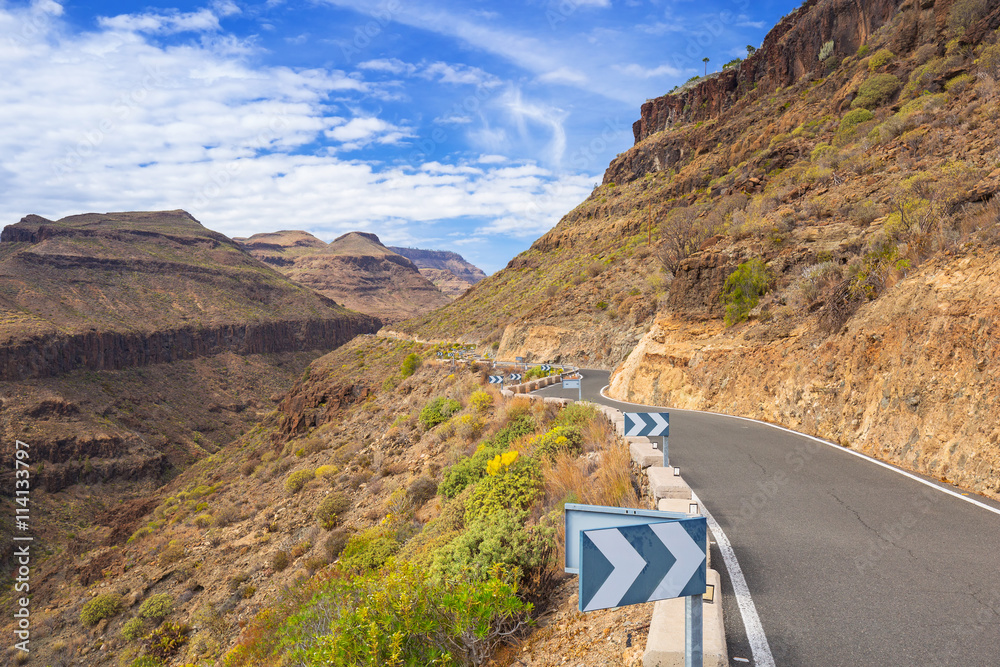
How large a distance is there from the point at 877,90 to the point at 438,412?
97.7 ft

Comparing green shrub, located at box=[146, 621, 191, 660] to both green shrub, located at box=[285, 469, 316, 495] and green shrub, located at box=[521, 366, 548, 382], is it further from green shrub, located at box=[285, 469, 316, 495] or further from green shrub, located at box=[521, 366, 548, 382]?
green shrub, located at box=[521, 366, 548, 382]

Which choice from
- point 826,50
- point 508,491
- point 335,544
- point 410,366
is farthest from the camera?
point 826,50

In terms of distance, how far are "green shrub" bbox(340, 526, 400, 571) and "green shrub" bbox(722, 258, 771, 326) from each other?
13125 millimetres

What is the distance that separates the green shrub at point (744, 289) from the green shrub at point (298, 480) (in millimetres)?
19035

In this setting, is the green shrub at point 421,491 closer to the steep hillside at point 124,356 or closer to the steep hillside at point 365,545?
the steep hillside at point 365,545

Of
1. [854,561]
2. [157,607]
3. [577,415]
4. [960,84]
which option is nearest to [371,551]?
[577,415]

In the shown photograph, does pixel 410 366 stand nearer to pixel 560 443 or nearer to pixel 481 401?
pixel 481 401

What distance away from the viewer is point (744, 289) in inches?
672

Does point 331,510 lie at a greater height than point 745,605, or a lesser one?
lesser

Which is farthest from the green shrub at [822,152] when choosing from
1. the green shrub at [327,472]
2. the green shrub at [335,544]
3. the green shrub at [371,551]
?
the green shrub at [327,472]

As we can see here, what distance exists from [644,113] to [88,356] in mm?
98603

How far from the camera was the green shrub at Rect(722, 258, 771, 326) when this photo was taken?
54.7ft

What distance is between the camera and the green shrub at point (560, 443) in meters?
8.65

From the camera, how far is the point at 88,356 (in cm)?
8181
